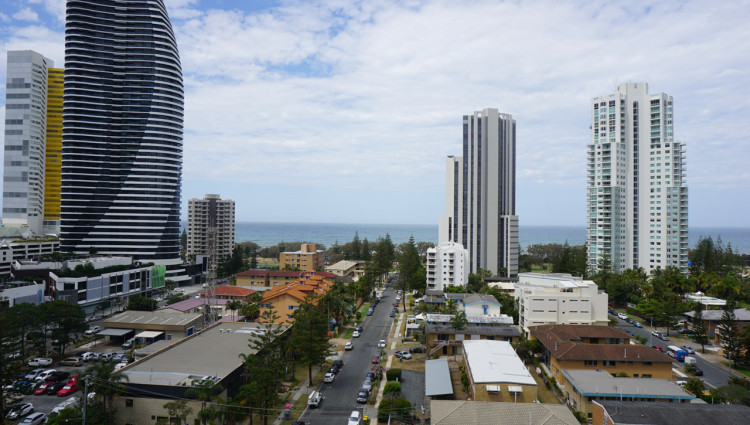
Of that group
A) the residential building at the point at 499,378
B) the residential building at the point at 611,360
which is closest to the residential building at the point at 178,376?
the residential building at the point at 499,378

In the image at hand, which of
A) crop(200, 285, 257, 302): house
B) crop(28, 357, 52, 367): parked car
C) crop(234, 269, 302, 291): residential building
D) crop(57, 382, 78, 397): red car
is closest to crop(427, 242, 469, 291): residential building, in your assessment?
crop(234, 269, 302, 291): residential building

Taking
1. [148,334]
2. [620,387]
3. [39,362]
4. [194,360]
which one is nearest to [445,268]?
[620,387]

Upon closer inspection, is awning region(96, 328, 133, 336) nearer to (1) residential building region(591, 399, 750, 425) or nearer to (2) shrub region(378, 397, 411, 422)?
(2) shrub region(378, 397, 411, 422)

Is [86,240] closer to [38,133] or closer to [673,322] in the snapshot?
[38,133]

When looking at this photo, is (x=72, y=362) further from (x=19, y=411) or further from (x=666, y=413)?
(x=666, y=413)

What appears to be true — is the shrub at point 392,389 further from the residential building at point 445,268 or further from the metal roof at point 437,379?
the residential building at point 445,268
